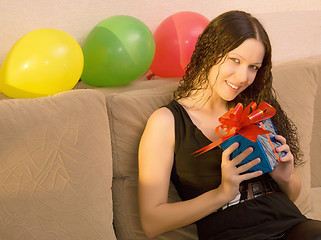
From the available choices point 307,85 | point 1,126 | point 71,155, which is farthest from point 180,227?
point 307,85

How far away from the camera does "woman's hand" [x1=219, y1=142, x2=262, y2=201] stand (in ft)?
4.32

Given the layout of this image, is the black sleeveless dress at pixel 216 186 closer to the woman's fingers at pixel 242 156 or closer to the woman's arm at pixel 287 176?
the woman's arm at pixel 287 176

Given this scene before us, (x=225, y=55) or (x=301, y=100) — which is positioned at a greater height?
(x=225, y=55)

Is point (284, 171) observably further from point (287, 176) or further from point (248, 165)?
point (248, 165)

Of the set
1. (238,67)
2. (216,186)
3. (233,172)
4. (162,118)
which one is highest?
(238,67)

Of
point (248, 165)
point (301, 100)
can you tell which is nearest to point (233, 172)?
point (248, 165)

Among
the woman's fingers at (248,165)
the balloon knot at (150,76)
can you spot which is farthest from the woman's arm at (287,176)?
the balloon knot at (150,76)

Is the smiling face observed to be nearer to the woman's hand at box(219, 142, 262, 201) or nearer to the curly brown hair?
the curly brown hair

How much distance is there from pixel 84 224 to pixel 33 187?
0.59 ft

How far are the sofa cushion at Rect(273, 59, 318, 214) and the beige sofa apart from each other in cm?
48

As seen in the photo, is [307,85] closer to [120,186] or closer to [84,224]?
[120,186]

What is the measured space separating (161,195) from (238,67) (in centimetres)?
47

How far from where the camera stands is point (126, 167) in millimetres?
1516

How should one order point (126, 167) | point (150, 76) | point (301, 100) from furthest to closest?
point (150, 76), point (301, 100), point (126, 167)
